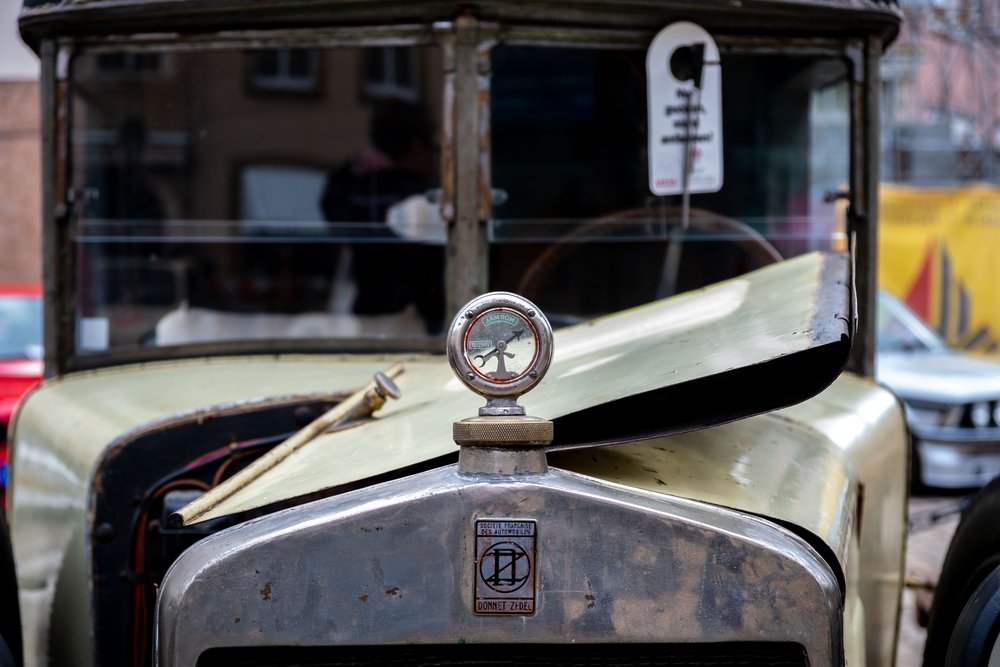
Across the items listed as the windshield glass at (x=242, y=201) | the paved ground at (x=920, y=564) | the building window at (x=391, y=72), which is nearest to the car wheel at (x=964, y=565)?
the paved ground at (x=920, y=564)

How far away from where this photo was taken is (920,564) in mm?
5625

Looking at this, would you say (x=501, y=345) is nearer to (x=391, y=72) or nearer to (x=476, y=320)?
(x=476, y=320)

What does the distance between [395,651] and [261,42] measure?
1655 mm

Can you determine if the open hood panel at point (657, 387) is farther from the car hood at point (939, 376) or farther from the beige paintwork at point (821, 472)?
the car hood at point (939, 376)

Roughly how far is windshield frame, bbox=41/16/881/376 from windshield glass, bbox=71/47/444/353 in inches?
1.4

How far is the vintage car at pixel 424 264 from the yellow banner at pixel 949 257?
32.7 feet

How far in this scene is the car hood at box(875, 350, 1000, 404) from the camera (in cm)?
825

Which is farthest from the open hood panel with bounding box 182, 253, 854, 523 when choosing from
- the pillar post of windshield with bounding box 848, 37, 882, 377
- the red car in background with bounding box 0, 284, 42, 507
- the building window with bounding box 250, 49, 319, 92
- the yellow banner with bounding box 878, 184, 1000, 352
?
the yellow banner with bounding box 878, 184, 1000, 352

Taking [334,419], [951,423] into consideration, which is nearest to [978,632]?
[334,419]

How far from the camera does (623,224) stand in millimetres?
2879

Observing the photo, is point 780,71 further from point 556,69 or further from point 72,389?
point 72,389

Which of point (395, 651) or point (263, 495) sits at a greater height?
point (263, 495)

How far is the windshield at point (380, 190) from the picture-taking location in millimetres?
2789

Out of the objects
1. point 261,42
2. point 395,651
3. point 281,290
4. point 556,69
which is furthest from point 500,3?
point 395,651
